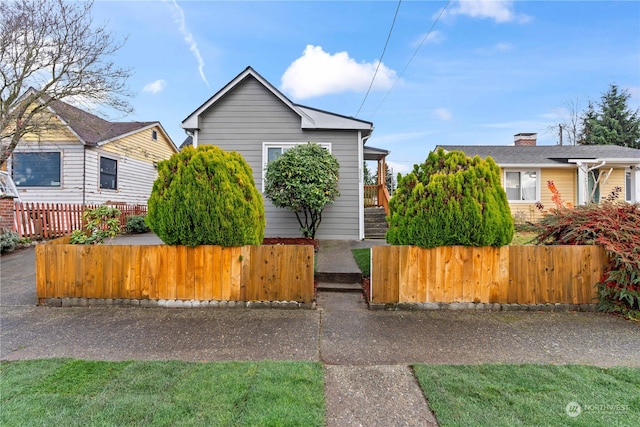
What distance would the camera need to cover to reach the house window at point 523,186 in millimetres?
14766

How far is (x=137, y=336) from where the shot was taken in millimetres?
3609

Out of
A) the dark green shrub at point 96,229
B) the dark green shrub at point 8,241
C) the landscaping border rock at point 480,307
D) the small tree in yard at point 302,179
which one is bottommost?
the landscaping border rock at point 480,307

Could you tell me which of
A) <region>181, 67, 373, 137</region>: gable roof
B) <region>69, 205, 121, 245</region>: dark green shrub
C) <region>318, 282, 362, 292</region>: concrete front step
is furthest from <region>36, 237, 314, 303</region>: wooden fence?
<region>181, 67, 373, 137</region>: gable roof

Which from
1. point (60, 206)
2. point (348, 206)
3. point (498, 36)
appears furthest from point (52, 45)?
point (498, 36)

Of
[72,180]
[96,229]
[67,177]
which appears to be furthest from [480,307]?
[67,177]

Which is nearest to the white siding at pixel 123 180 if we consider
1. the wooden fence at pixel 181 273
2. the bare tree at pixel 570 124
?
the wooden fence at pixel 181 273

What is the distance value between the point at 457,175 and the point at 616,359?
271cm

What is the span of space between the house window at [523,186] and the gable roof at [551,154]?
0.61 m

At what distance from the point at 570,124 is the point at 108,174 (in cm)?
4014

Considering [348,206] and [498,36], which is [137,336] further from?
[498,36]

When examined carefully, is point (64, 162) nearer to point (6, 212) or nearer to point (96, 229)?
point (6, 212)

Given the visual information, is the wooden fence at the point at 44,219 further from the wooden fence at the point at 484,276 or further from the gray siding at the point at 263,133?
the wooden fence at the point at 484,276

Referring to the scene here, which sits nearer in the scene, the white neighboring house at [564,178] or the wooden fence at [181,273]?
the wooden fence at [181,273]

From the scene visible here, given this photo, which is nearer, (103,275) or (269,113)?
(103,275)
